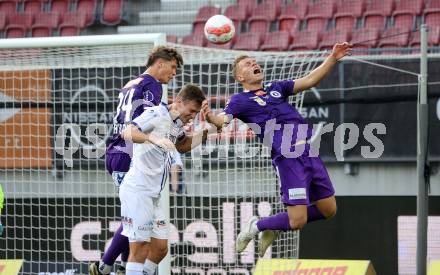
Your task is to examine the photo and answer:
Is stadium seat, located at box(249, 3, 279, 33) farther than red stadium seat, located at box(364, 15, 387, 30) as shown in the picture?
Yes

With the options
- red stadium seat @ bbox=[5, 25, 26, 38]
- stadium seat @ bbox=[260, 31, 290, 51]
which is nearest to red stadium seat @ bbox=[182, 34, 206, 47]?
stadium seat @ bbox=[260, 31, 290, 51]

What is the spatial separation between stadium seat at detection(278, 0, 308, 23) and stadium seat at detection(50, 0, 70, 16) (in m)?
3.90

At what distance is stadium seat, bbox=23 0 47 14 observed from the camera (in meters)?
15.8

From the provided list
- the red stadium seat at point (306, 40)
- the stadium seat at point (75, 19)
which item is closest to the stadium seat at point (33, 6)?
the stadium seat at point (75, 19)

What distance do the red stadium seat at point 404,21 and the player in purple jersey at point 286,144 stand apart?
20.0 feet

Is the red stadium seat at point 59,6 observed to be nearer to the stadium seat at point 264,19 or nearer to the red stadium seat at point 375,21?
the stadium seat at point 264,19

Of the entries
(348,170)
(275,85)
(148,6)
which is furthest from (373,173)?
(148,6)

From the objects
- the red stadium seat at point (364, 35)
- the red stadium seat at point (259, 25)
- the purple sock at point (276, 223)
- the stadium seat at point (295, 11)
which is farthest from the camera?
the red stadium seat at point (259, 25)

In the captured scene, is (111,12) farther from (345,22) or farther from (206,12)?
(345,22)

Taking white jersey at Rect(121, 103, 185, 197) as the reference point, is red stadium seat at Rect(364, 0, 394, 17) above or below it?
above

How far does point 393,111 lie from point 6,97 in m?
4.37

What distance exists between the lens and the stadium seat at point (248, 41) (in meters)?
14.1

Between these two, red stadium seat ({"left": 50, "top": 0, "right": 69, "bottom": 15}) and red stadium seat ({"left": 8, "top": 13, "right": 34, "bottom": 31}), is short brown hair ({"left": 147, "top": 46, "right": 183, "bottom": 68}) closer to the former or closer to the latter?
red stadium seat ({"left": 8, "top": 13, "right": 34, "bottom": 31})

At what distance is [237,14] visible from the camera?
47.9 feet
